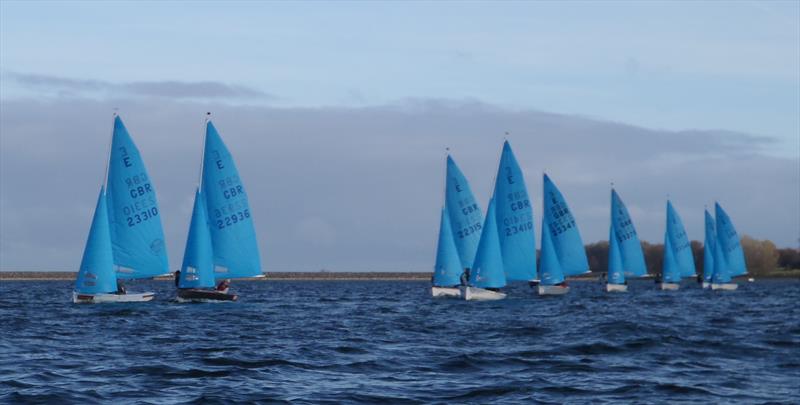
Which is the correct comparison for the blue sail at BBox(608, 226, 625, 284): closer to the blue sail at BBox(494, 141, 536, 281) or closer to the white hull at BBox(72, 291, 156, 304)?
the blue sail at BBox(494, 141, 536, 281)

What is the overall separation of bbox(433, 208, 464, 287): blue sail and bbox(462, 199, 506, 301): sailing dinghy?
2998 mm

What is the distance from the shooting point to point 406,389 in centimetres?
2266

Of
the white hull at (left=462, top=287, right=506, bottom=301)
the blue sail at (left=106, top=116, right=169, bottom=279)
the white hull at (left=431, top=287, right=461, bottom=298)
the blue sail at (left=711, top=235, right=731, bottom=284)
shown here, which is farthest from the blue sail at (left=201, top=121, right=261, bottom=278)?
the blue sail at (left=711, top=235, right=731, bottom=284)

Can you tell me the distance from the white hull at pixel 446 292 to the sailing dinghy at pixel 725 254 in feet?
172

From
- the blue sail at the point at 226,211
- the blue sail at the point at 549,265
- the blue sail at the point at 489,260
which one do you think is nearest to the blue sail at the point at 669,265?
the blue sail at the point at 549,265

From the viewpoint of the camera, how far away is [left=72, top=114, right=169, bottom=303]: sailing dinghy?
173ft

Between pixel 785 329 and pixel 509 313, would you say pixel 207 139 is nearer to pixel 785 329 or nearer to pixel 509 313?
pixel 509 313

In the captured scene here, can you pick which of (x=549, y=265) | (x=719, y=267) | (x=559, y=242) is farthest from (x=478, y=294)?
(x=719, y=267)

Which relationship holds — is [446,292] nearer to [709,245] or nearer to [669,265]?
[669,265]

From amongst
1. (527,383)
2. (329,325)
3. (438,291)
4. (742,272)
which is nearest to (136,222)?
(329,325)

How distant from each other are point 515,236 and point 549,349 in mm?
40623

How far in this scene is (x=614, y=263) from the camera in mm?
101625

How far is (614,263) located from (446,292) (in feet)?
108

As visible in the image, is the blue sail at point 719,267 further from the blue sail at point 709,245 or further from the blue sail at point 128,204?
the blue sail at point 128,204
